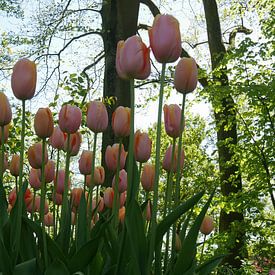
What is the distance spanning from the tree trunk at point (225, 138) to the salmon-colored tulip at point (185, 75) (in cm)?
391

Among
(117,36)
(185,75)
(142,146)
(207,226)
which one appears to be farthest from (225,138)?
(185,75)

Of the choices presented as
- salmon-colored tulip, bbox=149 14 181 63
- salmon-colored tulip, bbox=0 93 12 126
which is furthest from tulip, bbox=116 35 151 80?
salmon-colored tulip, bbox=0 93 12 126

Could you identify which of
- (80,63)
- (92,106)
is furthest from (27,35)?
(92,106)

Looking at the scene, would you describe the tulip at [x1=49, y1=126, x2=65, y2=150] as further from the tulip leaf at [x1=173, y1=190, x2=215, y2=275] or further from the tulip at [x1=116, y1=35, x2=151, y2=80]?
the tulip leaf at [x1=173, y1=190, x2=215, y2=275]

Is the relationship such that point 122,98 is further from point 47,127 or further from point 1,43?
point 47,127

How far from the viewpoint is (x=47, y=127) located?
1153 mm

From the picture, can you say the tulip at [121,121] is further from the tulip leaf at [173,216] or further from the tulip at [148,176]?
the tulip leaf at [173,216]

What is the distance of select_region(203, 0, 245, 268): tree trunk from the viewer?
6.16 metres

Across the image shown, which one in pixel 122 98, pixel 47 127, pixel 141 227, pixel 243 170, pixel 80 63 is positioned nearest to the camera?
pixel 141 227

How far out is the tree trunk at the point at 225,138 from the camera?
6164 mm

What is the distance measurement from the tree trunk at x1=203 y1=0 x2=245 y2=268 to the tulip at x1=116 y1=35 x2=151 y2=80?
4.00 meters

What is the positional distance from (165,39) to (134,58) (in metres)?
0.07

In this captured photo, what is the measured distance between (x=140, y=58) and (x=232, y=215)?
23.3 ft

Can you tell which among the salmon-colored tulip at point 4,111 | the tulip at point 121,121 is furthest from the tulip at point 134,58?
the salmon-colored tulip at point 4,111
